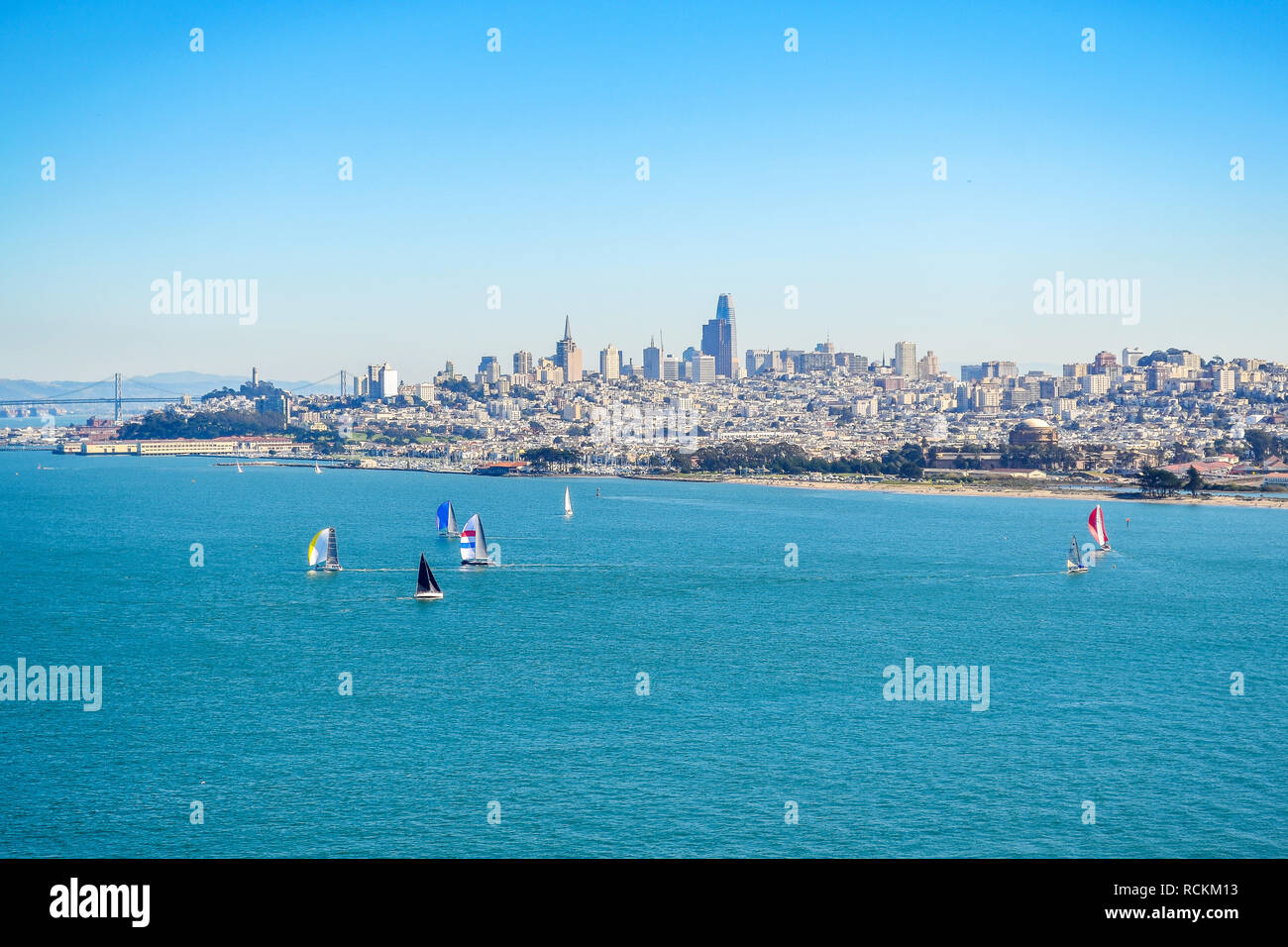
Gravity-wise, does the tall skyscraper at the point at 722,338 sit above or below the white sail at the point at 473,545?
above

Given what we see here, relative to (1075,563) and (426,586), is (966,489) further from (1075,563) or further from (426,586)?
(426,586)

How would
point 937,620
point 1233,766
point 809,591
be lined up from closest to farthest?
point 1233,766, point 937,620, point 809,591

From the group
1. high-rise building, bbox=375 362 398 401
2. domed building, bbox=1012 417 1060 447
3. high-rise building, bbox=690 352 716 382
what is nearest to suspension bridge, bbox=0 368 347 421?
high-rise building, bbox=375 362 398 401

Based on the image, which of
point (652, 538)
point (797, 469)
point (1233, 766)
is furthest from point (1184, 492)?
point (1233, 766)

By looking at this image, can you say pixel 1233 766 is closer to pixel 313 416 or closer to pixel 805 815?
pixel 805 815

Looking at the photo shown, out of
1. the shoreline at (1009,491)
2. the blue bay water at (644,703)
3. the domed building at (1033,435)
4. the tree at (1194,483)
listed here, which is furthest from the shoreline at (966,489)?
the blue bay water at (644,703)

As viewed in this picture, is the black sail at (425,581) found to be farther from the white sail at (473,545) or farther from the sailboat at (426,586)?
Answer: the white sail at (473,545)
